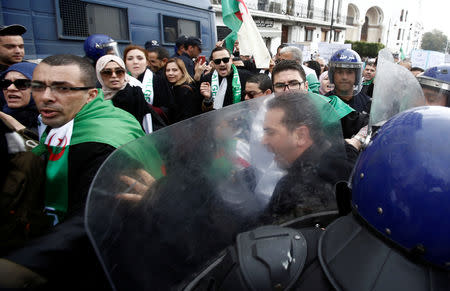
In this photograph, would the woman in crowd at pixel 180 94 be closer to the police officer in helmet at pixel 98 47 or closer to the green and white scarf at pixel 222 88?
the green and white scarf at pixel 222 88

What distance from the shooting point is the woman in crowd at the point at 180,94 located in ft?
11.8

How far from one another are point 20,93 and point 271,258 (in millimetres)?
2448

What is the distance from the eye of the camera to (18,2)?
4.06m

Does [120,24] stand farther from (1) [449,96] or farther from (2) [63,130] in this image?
(1) [449,96]

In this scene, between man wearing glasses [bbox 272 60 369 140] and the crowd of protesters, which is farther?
man wearing glasses [bbox 272 60 369 140]

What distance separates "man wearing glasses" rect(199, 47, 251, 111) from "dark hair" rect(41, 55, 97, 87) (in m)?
1.87

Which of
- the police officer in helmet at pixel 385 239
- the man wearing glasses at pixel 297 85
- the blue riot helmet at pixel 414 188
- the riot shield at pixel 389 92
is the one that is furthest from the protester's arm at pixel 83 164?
the man wearing glasses at pixel 297 85

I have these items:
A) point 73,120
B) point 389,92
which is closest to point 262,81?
point 389,92

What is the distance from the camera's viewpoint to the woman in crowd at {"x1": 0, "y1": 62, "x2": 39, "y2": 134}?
2.36 m

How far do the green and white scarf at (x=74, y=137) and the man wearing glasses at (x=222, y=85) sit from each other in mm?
1966

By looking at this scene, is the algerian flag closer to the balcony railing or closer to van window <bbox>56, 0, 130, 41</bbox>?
van window <bbox>56, 0, 130, 41</bbox>

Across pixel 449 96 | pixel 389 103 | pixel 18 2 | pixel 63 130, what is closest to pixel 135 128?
pixel 63 130

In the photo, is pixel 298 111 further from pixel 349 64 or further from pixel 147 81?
pixel 147 81

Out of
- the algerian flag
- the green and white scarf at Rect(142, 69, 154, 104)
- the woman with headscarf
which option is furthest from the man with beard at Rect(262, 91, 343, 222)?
the green and white scarf at Rect(142, 69, 154, 104)
